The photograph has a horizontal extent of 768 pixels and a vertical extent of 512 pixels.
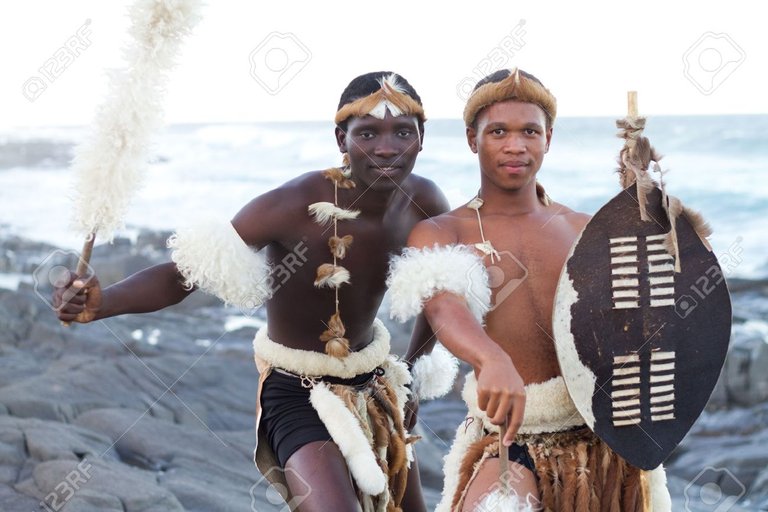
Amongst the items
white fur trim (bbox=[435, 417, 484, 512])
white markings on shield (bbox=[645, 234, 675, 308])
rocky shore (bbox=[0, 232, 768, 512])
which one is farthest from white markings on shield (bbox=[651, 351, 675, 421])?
rocky shore (bbox=[0, 232, 768, 512])

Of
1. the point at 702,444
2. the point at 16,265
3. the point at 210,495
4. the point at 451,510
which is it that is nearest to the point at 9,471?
the point at 210,495

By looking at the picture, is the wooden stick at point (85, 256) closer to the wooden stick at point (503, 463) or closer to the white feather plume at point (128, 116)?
the white feather plume at point (128, 116)

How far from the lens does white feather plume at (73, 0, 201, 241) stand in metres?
2.82

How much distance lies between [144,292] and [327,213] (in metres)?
0.70

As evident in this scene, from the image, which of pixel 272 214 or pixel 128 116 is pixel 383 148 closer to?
pixel 272 214

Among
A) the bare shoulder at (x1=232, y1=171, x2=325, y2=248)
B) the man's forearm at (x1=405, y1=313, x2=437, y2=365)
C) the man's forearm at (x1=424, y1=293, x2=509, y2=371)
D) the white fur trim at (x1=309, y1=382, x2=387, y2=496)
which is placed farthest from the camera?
the man's forearm at (x1=405, y1=313, x2=437, y2=365)

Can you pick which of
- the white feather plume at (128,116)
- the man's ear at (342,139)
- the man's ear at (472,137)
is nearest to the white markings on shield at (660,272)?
the man's ear at (472,137)

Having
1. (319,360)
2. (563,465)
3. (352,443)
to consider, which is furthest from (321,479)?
(563,465)

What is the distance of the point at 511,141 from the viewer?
9.38 feet

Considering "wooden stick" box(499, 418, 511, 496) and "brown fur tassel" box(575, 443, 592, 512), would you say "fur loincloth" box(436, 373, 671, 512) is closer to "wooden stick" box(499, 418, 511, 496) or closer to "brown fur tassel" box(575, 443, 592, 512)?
"brown fur tassel" box(575, 443, 592, 512)

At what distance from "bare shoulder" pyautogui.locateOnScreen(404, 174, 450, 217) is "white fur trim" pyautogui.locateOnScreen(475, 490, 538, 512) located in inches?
52.3

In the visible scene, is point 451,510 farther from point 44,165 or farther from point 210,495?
point 44,165

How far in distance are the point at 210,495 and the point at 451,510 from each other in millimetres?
2714

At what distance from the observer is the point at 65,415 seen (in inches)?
258
